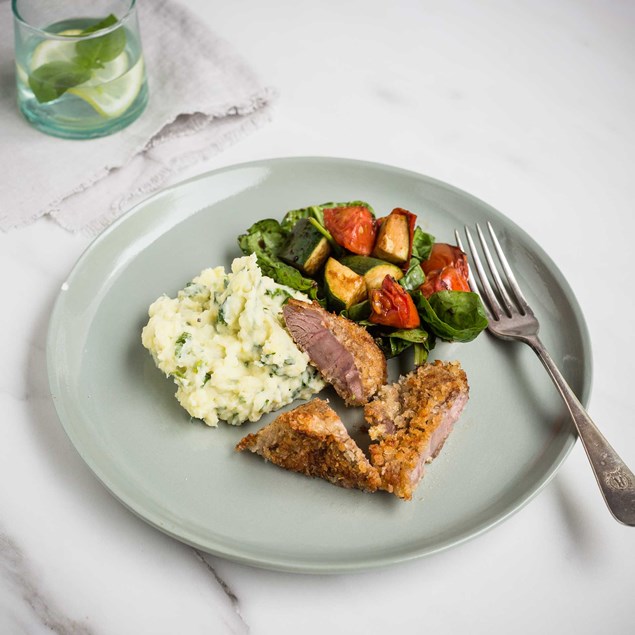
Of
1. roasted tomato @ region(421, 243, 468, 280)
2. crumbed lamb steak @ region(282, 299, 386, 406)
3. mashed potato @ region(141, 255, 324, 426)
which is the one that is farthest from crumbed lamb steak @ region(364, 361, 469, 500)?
roasted tomato @ region(421, 243, 468, 280)

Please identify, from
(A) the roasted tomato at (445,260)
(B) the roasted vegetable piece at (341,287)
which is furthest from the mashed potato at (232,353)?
(A) the roasted tomato at (445,260)

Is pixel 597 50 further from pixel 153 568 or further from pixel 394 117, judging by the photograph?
pixel 153 568

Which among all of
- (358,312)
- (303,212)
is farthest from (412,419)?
(303,212)

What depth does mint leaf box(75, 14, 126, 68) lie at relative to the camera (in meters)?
4.73

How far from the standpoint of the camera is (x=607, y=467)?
11.0 ft

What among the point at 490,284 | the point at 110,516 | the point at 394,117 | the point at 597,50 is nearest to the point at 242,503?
the point at 110,516

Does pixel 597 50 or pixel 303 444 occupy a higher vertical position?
pixel 597 50

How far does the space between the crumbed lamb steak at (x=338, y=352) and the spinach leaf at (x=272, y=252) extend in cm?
21

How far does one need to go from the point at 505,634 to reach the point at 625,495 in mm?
723

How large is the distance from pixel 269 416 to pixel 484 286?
50.9 inches

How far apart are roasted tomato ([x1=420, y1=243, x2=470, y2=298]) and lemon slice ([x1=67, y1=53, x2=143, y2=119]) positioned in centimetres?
213

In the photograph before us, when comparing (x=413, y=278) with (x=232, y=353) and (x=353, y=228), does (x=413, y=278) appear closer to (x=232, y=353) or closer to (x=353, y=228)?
(x=353, y=228)

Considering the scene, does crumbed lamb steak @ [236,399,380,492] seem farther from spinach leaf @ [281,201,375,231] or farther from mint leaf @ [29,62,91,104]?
mint leaf @ [29,62,91,104]

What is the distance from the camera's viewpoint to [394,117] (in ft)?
18.2
